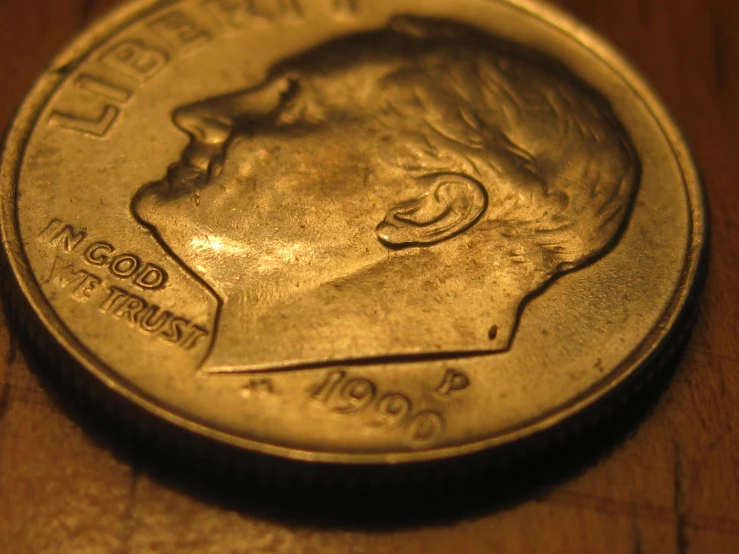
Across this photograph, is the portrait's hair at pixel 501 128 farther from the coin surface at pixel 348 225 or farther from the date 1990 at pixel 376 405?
the date 1990 at pixel 376 405

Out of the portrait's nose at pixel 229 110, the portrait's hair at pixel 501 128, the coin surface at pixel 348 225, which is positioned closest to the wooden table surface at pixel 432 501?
the coin surface at pixel 348 225

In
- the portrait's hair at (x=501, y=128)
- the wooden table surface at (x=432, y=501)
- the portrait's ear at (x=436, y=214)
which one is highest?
the portrait's hair at (x=501, y=128)

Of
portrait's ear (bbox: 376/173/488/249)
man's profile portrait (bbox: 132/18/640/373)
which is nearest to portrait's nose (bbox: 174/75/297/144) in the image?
man's profile portrait (bbox: 132/18/640/373)

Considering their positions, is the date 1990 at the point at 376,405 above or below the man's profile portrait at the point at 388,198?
below

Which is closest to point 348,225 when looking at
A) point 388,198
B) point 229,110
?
point 388,198

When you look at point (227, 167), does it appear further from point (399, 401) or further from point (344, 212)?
point (399, 401)

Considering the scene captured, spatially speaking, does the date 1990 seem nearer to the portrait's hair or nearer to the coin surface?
the coin surface

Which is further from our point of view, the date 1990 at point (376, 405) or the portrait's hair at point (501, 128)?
the portrait's hair at point (501, 128)

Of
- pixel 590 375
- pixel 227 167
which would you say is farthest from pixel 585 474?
pixel 227 167
